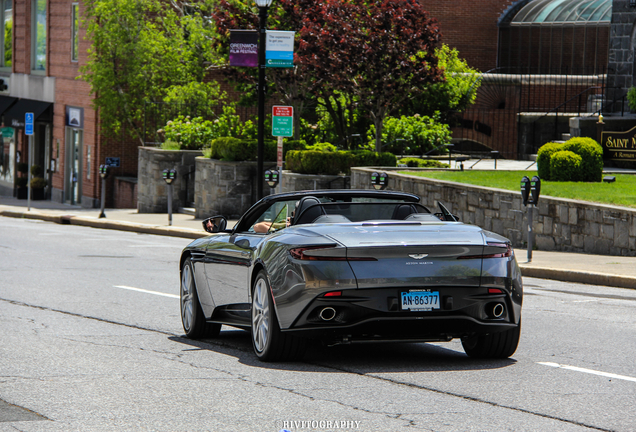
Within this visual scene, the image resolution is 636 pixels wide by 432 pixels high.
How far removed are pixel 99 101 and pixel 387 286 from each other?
3011cm

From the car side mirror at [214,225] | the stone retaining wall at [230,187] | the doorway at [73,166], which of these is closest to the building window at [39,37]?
the doorway at [73,166]

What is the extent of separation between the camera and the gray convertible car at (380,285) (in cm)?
725

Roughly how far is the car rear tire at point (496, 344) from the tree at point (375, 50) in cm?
1814

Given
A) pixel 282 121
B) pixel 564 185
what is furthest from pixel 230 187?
pixel 564 185

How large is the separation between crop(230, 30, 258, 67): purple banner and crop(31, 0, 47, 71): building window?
24.7 meters

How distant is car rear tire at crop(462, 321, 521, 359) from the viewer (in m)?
7.92

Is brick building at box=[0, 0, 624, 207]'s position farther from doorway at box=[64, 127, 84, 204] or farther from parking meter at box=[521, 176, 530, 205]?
parking meter at box=[521, 176, 530, 205]

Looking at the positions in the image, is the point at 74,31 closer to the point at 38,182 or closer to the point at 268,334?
the point at 38,182

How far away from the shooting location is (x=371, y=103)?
2684 cm

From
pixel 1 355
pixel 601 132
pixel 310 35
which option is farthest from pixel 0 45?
pixel 1 355

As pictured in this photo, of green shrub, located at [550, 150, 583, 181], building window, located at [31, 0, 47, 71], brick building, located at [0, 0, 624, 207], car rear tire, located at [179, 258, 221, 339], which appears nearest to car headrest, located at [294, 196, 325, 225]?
car rear tire, located at [179, 258, 221, 339]

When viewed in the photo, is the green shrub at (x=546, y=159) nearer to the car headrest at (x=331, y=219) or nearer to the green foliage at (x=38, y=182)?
the car headrest at (x=331, y=219)

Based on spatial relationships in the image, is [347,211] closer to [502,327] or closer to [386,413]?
[502,327]

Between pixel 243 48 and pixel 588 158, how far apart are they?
8018 millimetres
